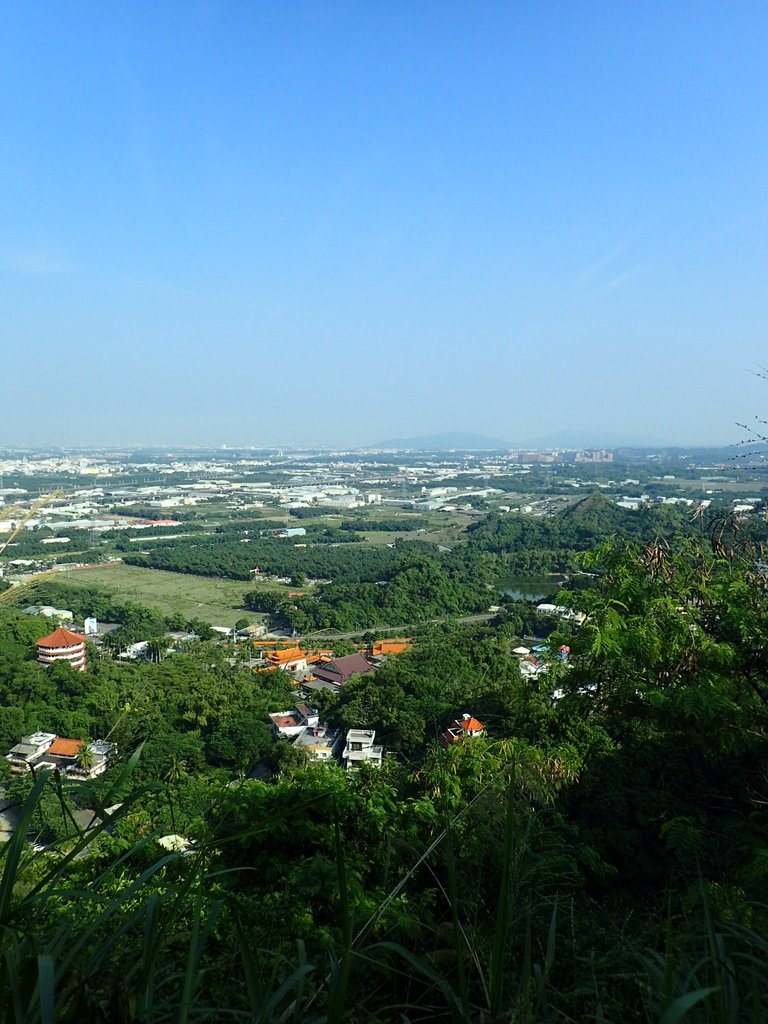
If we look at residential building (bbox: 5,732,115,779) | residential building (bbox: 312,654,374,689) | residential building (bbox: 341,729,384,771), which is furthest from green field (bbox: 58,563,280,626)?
residential building (bbox: 341,729,384,771)

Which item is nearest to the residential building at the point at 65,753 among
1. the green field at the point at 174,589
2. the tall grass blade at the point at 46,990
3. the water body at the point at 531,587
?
the tall grass blade at the point at 46,990

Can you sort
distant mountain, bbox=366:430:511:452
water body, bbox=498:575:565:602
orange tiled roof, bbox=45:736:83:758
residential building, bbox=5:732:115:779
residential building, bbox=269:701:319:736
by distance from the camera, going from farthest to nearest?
distant mountain, bbox=366:430:511:452 → water body, bbox=498:575:565:602 → residential building, bbox=269:701:319:736 → orange tiled roof, bbox=45:736:83:758 → residential building, bbox=5:732:115:779

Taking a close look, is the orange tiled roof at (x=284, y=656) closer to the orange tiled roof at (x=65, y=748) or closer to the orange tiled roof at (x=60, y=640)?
the orange tiled roof at (x=60, y=640)

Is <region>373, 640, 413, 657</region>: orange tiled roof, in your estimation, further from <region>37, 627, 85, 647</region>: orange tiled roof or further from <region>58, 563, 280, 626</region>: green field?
<region>37, 627, 85, 647</region>: orange tiled roof

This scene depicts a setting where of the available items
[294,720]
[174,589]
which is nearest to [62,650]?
[294,720]

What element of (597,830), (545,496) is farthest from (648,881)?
(545,496)
